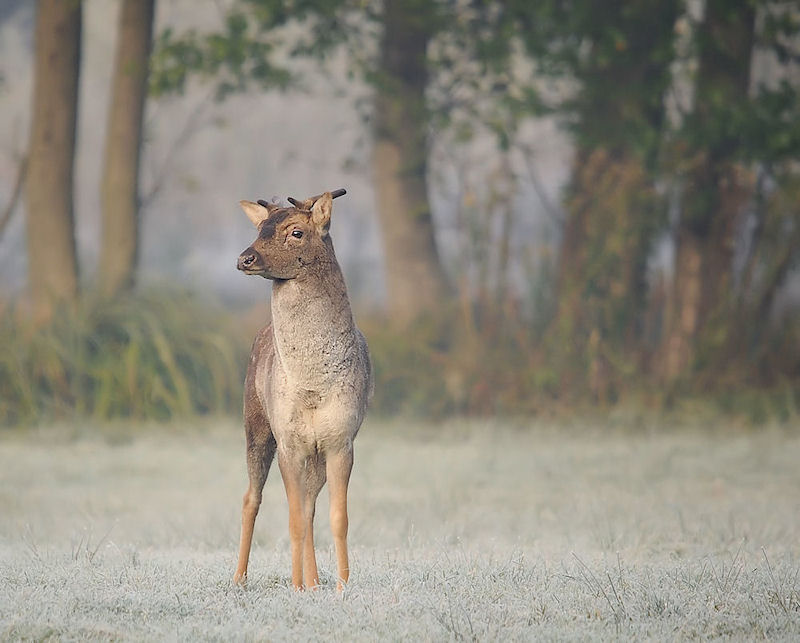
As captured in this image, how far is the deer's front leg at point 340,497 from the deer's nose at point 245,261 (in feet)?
2.93

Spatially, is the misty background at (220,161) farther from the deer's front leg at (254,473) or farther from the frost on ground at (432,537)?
the deer's front leg at (254,473)

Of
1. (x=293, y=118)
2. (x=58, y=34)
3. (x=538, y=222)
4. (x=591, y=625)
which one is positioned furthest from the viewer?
(x=293, y=118)

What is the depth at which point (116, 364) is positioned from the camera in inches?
507

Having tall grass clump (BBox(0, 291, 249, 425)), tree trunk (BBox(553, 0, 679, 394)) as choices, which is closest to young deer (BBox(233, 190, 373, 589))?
tall grass clump (BBox(0, 291, 249, 425))

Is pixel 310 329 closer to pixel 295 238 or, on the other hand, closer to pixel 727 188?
pixel 295 238

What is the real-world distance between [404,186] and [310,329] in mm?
10317

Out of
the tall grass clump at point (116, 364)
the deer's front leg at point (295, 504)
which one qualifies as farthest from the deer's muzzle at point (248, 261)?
the tall grass clump at point (116, 364)

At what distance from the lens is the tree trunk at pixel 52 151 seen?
1386cm

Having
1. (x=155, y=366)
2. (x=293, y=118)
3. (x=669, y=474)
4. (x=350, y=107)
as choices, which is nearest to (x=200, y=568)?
(x=669, y=474)

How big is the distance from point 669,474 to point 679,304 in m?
3.77

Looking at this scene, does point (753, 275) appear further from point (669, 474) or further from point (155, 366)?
point (155, 366)

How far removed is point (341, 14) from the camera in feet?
48.2

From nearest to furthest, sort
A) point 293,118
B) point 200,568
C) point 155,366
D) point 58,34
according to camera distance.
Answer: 1. point 200,568
2. point 155,366
3. point 58,34
4. point 293,118

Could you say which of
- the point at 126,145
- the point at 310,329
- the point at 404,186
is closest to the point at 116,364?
the point at 126,145
